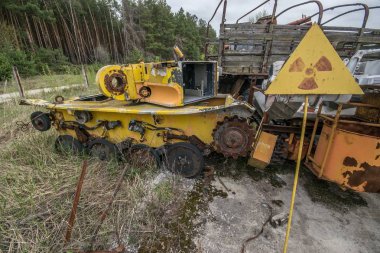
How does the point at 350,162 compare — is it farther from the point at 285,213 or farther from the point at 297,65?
the point at 297,65

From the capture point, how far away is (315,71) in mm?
1771

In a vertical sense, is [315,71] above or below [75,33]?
below

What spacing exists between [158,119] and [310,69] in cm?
192

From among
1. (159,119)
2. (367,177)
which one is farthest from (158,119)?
(367,177)

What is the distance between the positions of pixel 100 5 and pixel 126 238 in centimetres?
2468

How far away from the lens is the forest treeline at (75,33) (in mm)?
13595

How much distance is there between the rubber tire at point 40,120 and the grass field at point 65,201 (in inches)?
16.5

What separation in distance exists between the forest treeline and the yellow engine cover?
10.0m

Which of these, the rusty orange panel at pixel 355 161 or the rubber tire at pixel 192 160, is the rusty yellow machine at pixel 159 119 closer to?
the rubber tire at pixel 192 160

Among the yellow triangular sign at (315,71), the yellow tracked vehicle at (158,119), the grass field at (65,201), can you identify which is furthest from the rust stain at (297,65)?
the grass field at (65,201)

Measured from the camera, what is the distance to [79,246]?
1901 millimetres

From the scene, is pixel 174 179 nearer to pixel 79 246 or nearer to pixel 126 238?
pixel 126 238

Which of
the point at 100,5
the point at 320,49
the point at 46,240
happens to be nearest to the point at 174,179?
the point at 46,240

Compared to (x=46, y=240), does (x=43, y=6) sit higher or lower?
higher
